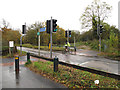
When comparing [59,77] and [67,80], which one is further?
[59,77]

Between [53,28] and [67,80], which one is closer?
[67,80]

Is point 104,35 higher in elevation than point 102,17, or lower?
lower

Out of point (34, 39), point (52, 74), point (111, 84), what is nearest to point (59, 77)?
point (52, 74)

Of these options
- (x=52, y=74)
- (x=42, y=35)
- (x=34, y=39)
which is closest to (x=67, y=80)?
(x=52, y=74)

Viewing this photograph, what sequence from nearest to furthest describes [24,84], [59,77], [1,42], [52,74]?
[24,84]
[59,77]
[52,74]
[1,42]

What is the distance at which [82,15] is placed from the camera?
2892 centimetres

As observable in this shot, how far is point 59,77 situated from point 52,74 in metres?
0.52

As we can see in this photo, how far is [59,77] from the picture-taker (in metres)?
5.16

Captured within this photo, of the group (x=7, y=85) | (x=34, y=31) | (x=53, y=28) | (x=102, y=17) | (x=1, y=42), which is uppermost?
(x=102, y=17)

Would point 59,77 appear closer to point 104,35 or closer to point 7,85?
point 7,85

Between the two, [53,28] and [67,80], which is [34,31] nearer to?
[53,28]

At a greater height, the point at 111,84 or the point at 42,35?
the point at 42,35

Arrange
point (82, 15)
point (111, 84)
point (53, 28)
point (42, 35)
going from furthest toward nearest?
point (82, 15)
point (42, 35)
point (53, 28)
point (111, 84)

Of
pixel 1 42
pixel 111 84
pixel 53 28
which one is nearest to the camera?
pixel 111 84
